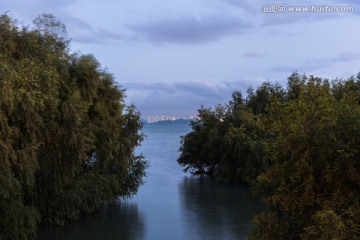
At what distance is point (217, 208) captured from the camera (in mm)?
33406

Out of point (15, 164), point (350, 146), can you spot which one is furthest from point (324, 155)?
point (15, 164)

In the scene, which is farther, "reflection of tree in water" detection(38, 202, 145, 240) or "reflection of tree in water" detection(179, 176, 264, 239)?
"reflection of tree in water" detection(179, 176, 264, 239)

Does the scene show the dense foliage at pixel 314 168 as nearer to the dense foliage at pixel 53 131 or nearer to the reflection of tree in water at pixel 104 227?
the dense foliage at pixel 53 131

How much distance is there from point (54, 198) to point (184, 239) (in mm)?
6606

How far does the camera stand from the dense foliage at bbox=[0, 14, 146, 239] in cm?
1911

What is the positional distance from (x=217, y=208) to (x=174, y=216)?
395 cm

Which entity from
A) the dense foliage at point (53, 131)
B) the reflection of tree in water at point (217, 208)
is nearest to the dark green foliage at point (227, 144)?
the reflection of tree in water at point (217, 208)

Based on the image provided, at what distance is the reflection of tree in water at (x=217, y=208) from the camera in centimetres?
2662

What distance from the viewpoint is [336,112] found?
11.8 meters

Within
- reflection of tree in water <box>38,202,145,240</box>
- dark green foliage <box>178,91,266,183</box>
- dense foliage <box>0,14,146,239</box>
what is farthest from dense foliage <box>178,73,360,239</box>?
dark green foliage <box>178,91,266,183</box>

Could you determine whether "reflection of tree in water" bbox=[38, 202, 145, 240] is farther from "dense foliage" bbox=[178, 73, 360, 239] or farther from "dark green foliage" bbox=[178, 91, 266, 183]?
"dark green foliage" bbox=[178, 91, 266, 183]

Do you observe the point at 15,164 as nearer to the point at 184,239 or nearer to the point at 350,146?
the point at 184,239

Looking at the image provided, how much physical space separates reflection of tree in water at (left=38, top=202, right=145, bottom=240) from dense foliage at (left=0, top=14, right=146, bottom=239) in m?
0.63

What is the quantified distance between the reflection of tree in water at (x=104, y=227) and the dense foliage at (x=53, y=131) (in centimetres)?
63
